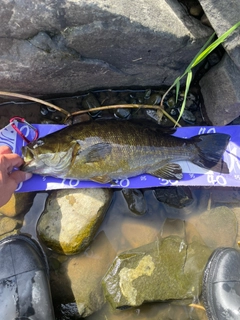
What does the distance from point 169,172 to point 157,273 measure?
1142mm

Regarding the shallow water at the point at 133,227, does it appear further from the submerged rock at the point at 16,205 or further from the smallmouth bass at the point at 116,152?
the smallmouth bass at the point at 116,152

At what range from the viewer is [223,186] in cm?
349

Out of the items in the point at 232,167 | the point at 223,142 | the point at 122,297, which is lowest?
the point at 122,297

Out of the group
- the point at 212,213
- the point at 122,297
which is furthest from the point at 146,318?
→ the point at 212,213

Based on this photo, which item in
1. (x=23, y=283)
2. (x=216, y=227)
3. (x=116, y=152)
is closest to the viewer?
(x=116, y=152)

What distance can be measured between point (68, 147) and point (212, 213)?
193cm

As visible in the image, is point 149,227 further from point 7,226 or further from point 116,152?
point 7,226

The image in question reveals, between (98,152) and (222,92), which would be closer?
(98,152)

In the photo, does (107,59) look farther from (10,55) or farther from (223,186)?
(223,186)

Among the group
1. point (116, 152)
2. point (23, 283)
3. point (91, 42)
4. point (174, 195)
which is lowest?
point (23, 283)

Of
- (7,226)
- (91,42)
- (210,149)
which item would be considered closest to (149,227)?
(210,149)

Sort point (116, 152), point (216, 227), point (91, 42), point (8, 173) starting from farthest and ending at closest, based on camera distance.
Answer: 1. point (216, 227)
2. point (116, 152)
3. point (8, 173)
4. point (91, 42)

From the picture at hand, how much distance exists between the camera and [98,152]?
121 inches

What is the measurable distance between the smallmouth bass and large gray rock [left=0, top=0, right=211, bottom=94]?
0.56 meters
